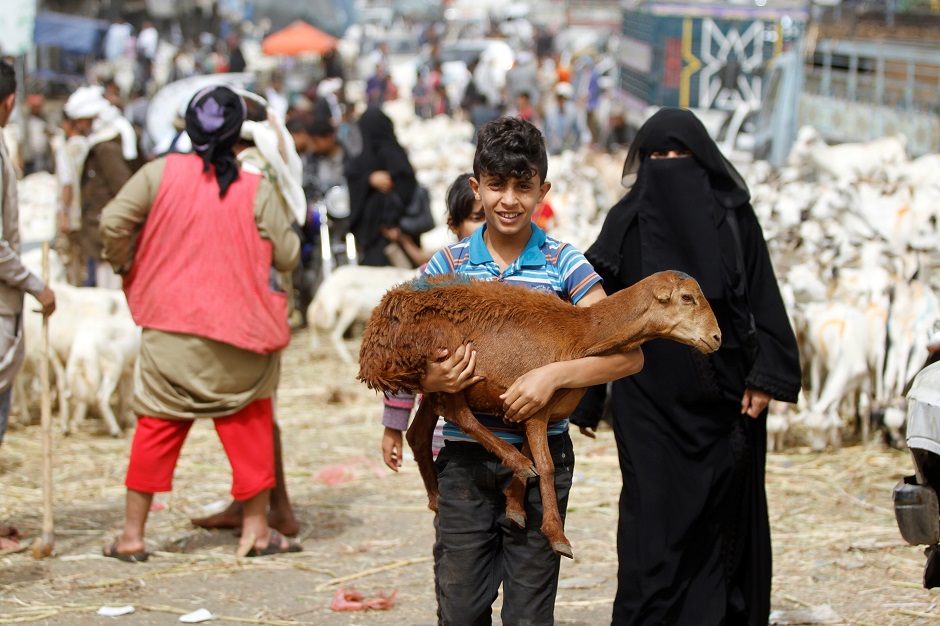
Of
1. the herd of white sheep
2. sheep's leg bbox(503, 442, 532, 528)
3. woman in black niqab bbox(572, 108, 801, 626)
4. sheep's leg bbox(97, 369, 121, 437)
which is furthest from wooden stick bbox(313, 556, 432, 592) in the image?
sheep's leg bbox(97, 369, 121, 437)

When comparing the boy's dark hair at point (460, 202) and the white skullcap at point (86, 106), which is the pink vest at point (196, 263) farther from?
the white skullcap at point (86, 106)

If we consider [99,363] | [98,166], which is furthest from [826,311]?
[98,166]

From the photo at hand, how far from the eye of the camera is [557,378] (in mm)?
3082

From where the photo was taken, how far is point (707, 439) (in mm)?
4242

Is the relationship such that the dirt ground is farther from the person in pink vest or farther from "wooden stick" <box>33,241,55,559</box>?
the person in pink vest

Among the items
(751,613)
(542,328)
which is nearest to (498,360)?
(542,328)

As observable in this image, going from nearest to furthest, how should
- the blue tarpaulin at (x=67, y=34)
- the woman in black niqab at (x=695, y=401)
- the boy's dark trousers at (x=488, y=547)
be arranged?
the boy's dark trousers at (x=488, y=547), the woman in black niqab at (x=695, y=401), the blue tarpaulin at (x=67, y=34)

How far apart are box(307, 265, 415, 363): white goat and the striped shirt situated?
670 cm

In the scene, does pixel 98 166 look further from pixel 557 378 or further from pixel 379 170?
pixel 557 378

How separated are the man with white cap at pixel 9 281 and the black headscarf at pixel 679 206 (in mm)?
2490

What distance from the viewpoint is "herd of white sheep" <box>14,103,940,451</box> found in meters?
7.40

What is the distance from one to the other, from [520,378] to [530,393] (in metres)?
0.06

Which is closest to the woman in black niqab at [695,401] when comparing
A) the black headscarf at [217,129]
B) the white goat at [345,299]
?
Answer: the black headscarf at [217,129]

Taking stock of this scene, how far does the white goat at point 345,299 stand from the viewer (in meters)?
10.1
